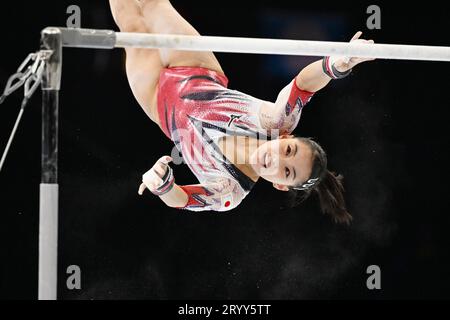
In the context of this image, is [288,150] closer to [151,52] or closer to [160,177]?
[160,177]

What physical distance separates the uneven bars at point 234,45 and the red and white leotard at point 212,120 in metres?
0.31

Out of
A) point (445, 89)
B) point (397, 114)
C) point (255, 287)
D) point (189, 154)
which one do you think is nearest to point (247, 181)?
point (189, 154)

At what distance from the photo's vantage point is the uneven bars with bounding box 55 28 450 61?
113 inches

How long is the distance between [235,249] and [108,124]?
1015 mm

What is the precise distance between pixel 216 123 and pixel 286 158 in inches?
15.4

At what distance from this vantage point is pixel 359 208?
4.37m

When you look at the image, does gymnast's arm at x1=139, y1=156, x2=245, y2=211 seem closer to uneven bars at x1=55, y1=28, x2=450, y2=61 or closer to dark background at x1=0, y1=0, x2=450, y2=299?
dark background at x1=0, y1=0, x2=450, y2=299

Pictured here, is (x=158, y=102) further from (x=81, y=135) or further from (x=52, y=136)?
(x=52, y=136)

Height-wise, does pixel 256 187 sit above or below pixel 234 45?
below

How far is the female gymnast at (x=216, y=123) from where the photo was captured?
Answer: 3307mm

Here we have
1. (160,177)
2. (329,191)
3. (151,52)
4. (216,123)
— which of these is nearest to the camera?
(160,177)

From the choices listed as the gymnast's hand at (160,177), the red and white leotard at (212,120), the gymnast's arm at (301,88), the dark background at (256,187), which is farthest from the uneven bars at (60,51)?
the dark background at (256,187)

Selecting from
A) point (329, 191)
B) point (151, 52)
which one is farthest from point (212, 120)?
point (329, 191)

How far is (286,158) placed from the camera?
3.30 m
